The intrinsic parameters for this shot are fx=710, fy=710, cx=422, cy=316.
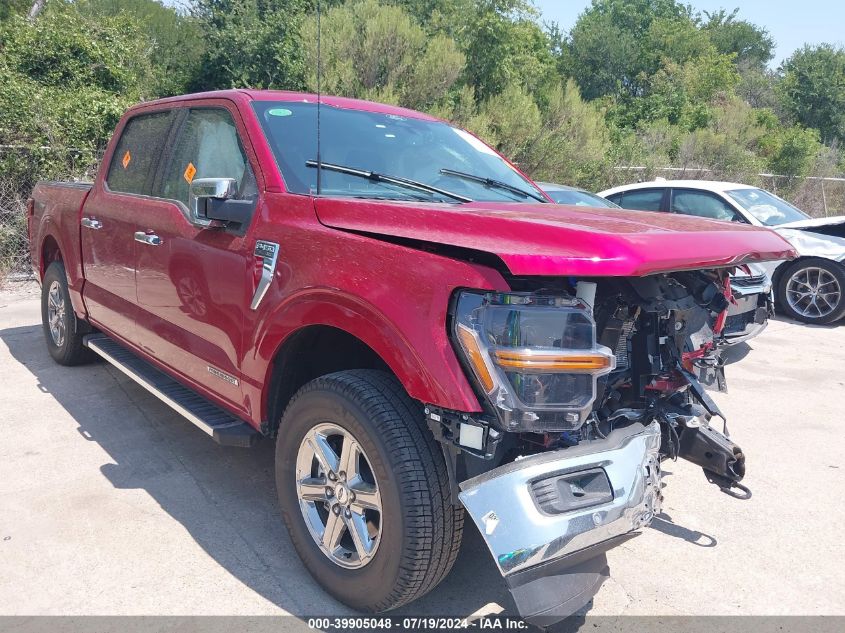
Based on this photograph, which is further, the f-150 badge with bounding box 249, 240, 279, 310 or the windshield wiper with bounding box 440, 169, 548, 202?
the windshield wiper with bounding box 440, 169, 548, 202

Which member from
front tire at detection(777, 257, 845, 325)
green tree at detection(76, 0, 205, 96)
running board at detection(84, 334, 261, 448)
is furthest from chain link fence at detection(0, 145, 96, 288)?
front tire at detection(777, 257, 845, 325)

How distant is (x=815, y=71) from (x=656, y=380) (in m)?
38.9

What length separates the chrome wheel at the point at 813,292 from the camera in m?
8.16

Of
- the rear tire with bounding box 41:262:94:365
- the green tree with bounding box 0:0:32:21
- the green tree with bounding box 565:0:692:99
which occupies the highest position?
the green tree with bounding box 565:0:692:99

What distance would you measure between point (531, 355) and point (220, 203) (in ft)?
5.38

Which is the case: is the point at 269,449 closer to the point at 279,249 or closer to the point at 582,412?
the point at 279,249

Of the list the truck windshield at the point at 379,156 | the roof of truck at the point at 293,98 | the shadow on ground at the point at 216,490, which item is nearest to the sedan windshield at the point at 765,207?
the truck windshield at the point at 379,156

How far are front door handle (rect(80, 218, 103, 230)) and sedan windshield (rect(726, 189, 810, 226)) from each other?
23.1 ft

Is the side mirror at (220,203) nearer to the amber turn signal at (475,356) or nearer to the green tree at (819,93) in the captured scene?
the amber turn signal at (475,356)

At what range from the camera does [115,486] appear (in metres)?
3.64

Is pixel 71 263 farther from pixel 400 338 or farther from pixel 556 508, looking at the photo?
pixel 556 508

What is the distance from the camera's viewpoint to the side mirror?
3.02 meters

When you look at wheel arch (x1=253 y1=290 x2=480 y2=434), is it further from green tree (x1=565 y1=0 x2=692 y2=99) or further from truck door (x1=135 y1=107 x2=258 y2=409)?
green tree (x1=565 y1=0 x2=692 y2=99)

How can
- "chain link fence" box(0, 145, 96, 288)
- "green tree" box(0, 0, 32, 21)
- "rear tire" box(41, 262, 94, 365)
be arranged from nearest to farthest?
"rear tire" box(41, 262, 94, 365) < "chain link fence" box(0, 145, 96, 288) < "green tree" box(0, 0, 32, 21)
